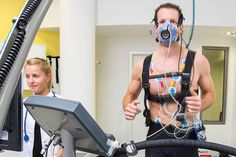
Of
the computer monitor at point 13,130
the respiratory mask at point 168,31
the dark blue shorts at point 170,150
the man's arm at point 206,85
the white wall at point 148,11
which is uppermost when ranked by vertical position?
the white wall at point 148,11

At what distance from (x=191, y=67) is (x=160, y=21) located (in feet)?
1.21

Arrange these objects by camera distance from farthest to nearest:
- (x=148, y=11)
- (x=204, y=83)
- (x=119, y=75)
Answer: (x=119, y=75), (x=148, y=11), (x=204, y=83)

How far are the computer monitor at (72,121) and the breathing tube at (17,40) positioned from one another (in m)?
0.18

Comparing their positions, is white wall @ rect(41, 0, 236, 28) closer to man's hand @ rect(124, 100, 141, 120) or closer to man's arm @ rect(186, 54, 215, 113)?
man's arm @ rect(186, 54, 215, 113)

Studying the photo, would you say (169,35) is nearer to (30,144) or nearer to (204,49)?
(30,144)

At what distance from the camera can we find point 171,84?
5.14 feet

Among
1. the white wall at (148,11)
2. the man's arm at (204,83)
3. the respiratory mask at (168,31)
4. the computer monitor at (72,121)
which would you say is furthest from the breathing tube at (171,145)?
the white wall at (148,11)

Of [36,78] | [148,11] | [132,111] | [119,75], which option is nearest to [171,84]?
[132,111]

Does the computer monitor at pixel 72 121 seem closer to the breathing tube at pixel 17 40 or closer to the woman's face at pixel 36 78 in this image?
the breathing tube at pixel 17 40

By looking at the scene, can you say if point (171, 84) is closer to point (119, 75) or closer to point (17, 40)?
point (17, 40)

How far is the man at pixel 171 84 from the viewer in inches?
59.8

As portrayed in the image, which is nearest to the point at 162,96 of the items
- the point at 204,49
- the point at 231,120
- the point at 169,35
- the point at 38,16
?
the point at 169,35

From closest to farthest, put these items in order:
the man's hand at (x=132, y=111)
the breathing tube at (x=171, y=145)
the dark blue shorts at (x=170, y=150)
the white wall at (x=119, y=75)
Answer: the breathing tube at (x=171, y=145) < the man's hand at (x=132, y=111) < the dark blue shorts at (x=170, y=150) < the white wall at (x=119, y=75)

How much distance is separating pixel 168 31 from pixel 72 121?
1.03 meters
